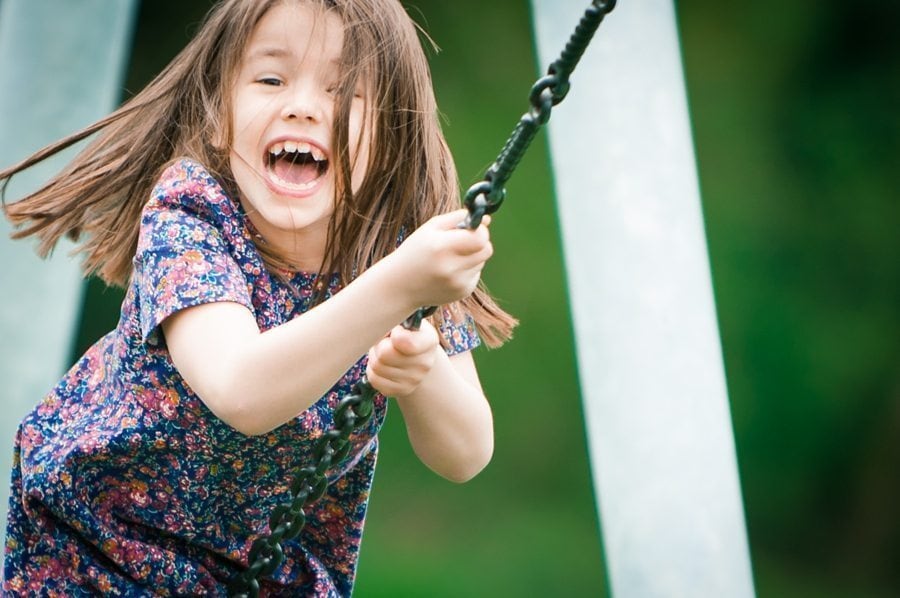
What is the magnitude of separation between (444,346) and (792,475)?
3.66 ft

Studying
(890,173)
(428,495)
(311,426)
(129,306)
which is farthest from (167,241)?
(890,173)

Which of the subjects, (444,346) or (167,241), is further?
(444,346)

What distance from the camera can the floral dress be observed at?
1.14 metres

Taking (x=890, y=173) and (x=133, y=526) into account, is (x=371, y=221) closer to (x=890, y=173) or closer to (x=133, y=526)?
(x=133, y=526)

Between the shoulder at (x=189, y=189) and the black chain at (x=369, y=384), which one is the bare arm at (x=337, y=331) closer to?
the black chain at (x=369, y=384)

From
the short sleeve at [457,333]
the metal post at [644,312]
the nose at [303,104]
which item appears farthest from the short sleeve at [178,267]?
the metal post at [644,312]

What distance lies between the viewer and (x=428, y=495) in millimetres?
2289

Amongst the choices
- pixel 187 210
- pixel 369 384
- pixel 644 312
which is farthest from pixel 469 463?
pixel 644 312

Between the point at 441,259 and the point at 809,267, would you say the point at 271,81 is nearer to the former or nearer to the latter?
the point at 441,259

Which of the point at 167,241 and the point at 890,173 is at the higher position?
the point at 890,173

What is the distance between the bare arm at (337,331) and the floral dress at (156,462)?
0.47 feet

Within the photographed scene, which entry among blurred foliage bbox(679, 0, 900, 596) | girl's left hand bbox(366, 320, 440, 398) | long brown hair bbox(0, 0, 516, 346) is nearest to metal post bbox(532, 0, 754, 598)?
blurred foliage bbox(679, 0, 900, 596)

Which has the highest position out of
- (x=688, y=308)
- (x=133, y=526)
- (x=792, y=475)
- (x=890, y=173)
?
(x=890, y=173)

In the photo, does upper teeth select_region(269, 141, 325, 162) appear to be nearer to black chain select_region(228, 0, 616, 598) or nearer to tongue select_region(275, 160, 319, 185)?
tongue select_region(275, 160, 319, 185)
